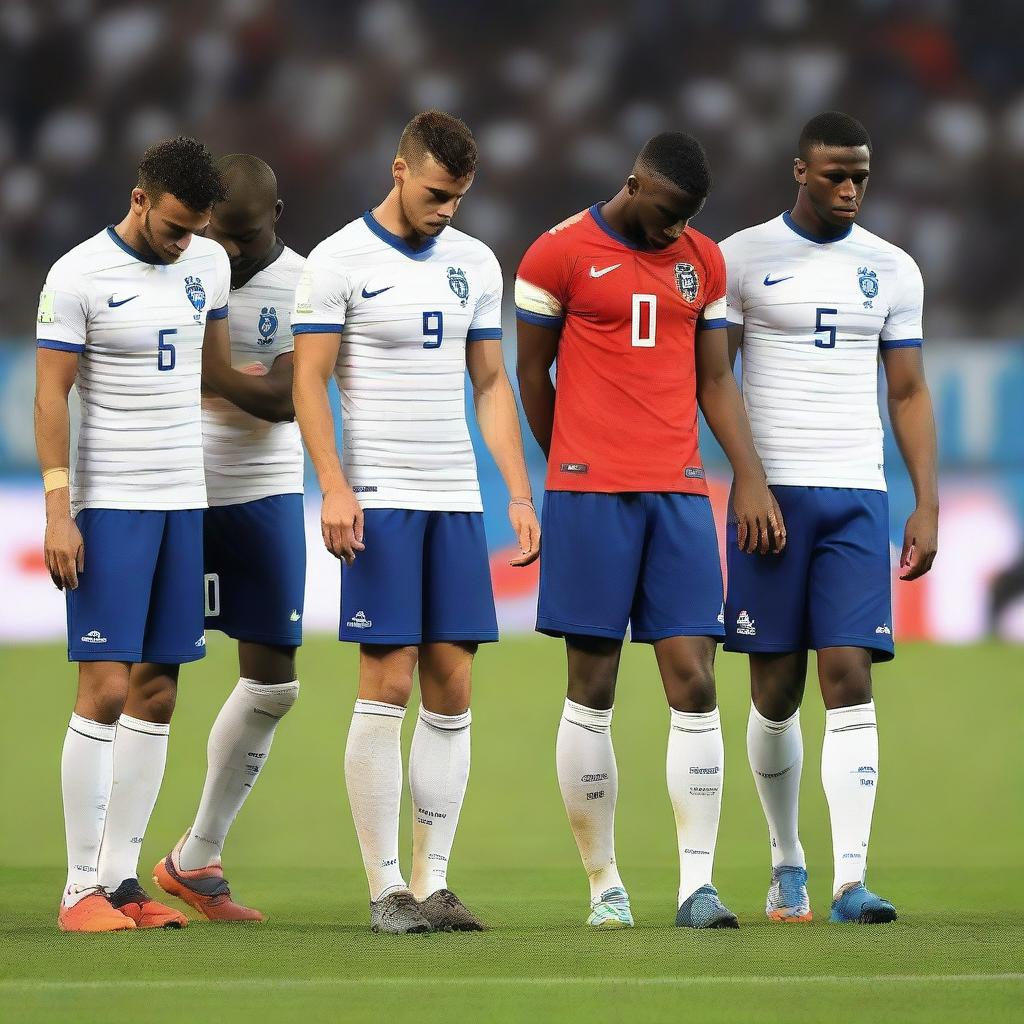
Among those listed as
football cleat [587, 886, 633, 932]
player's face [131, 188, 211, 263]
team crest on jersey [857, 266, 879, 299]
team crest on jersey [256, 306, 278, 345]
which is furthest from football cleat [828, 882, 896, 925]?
player's face [131, 188, 211, 263]

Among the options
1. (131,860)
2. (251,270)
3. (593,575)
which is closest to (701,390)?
(593,575)

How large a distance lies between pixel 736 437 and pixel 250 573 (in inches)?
55.8

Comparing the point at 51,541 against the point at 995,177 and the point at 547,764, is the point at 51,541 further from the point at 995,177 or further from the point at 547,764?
the point at 995,177

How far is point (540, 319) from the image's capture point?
475cm

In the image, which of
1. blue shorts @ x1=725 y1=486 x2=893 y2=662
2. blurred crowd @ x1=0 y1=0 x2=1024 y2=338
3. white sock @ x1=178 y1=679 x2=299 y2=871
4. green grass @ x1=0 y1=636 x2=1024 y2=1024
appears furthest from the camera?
blurred crowd @ x1=0 y1=0 x2=1024 y2=338

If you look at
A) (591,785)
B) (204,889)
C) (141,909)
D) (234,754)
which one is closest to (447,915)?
(591,785)

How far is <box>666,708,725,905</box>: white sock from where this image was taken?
15.0 feet

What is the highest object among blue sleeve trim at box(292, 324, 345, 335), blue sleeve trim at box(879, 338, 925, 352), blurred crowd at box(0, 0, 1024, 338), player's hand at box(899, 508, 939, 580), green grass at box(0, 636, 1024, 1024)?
blurred crowd at box(0, 0, 1024, 338)

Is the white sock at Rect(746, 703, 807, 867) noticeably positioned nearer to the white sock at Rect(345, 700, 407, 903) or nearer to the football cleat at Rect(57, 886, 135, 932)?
the white sock at Rect(345, 700, 407, 903)

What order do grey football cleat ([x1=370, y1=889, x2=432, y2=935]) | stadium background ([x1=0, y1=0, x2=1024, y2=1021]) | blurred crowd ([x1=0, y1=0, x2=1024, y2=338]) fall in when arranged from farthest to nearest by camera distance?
1. blurred crowd ([x1=0, y1=0, x2=1024, y2=338])
2. stadium background ([x1=0, y1=0, x2=1024, y2=1021])
3. grey football cleat ([x1=370, y1=889, x2=432, y2=935])

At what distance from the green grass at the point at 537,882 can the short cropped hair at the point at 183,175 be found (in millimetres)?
1765

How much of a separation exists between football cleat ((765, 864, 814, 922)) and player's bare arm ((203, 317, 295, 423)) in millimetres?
1804

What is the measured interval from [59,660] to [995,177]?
8.10 m

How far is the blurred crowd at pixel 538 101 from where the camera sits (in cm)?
1414
